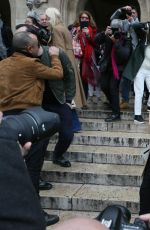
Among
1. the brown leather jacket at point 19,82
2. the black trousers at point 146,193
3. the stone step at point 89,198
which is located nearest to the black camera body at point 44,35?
the brown leather jacket at point 19,82

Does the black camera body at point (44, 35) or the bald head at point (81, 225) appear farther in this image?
the black camera body at point (44, 35)

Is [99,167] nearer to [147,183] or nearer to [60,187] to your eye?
[60,187]

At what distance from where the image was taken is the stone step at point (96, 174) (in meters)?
6.11

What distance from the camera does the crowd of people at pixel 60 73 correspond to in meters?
5.03

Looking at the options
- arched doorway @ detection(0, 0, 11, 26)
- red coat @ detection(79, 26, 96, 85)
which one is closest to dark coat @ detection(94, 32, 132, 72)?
red coat @ detection(79, 26, 96, 85)

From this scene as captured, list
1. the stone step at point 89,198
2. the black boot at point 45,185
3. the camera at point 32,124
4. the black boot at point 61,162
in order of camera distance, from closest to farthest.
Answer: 1. the camera at point 32,124
2. the stone step at point 89,198
3. the black boot at point 45,185
4. the black boot at point 61,162

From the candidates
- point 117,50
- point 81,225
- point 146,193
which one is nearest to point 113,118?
point 117,50

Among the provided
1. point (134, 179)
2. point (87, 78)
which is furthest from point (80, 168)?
point (87, 78)

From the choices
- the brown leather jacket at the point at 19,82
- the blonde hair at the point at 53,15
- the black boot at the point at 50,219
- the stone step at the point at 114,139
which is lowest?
the black boot at the point at 50,219

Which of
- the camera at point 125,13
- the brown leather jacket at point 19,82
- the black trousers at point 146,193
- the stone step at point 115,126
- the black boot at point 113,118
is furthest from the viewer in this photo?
the camera at point 125,13

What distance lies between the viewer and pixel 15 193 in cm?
180

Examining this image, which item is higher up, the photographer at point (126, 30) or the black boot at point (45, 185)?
the photographer at point (126, 30)

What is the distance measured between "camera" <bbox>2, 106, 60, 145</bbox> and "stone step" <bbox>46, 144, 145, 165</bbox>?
13.5 ft

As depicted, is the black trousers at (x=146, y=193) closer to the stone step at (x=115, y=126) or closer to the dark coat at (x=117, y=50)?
the stone step at (x=115, y=126)
